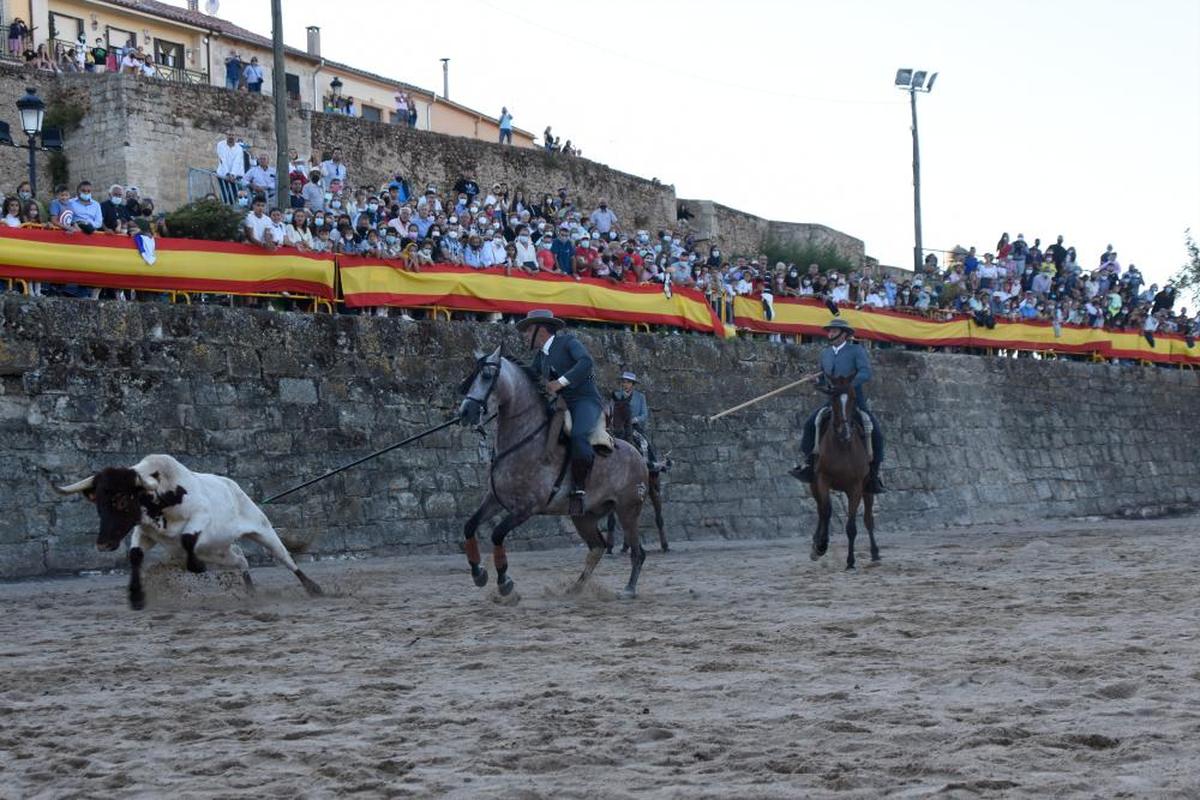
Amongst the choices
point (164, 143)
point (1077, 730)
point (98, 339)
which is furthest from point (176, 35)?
point (1077, 730)

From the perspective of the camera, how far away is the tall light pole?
4384 cm

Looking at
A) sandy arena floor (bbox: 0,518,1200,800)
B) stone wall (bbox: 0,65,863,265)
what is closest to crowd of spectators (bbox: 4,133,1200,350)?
stone wall (bbox: 0,65,863,265)

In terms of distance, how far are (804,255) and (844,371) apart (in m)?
30.4

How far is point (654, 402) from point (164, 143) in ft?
44.6

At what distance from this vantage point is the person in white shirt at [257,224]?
1831cm

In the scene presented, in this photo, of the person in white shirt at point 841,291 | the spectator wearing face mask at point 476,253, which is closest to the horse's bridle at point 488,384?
the spectator wearing face mask at point 476,253

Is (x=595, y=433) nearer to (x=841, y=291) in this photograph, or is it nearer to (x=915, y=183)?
(x=841, y=291)

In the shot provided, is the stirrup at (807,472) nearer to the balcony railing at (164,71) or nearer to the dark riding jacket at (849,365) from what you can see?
the dark riding jacket at (849,365)

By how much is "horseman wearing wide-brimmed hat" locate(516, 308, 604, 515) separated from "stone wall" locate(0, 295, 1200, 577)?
2868 millimetres

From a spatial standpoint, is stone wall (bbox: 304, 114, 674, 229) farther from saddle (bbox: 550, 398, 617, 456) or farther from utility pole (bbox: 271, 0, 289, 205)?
saddle (bbox: 550, 398, 617, 456)

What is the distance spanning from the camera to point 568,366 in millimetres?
12438

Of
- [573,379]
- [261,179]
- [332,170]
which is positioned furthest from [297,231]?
[573,379]

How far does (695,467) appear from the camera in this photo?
72.8ft

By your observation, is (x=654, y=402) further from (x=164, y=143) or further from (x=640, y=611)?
(x=164, y=143)
